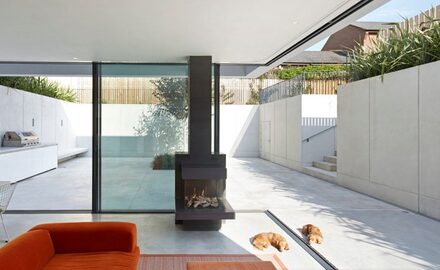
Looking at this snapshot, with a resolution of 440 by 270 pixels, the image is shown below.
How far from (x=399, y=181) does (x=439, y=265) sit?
2.80 metres

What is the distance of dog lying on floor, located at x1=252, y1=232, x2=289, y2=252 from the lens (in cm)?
386

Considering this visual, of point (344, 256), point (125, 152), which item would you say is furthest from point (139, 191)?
point (344, 256)

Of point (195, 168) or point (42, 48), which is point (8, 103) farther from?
point (195, 168)

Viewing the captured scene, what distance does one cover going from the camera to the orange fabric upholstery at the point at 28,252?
6.78 ft

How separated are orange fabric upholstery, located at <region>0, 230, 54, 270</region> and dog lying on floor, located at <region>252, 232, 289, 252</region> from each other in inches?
84.2

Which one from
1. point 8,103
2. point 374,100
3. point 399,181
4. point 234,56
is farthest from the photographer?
Result: point 8,103

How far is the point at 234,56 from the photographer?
5066 mm

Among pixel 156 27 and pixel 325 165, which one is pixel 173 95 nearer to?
pixel 156 27

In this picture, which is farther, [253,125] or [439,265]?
[253,125]

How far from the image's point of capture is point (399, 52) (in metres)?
6.40

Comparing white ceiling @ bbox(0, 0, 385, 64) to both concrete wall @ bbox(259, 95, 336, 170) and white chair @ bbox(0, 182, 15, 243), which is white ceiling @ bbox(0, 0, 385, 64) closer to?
white chair @ bbox(0, 182, 15, 243)

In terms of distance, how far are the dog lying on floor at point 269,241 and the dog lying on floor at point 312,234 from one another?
0.37 m

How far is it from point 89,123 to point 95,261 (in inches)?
458

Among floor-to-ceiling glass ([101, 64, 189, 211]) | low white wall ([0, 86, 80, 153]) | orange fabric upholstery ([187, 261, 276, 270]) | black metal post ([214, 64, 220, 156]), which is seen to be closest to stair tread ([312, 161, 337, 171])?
black metal post ([214, 64, 220, 156])
